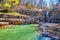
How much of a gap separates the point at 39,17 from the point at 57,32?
41.3 feet

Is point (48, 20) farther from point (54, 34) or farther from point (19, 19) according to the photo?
point (54, 34)

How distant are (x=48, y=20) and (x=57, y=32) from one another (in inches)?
453

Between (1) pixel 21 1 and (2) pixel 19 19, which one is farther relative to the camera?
(1) pixel 21 1

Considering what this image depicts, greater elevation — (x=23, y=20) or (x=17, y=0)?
(x=17, y=0)

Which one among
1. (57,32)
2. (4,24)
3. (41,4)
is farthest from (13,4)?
(57,32)

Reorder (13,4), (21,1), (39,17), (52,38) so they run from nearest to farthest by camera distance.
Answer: (52,38), (39,17), (13,4), (21,1)

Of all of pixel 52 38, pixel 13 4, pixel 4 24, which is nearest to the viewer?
pixel 52 38

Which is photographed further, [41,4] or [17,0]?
[41,4]

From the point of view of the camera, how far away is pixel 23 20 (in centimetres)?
2248

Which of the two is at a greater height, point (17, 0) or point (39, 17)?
point (17, 0)

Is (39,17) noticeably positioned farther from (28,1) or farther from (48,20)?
(28,1)

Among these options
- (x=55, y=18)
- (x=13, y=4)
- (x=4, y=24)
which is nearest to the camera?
(x=4, y=24)

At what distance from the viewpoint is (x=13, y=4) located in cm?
2988

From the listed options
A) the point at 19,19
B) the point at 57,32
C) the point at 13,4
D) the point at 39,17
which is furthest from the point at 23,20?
the point at 57,32
